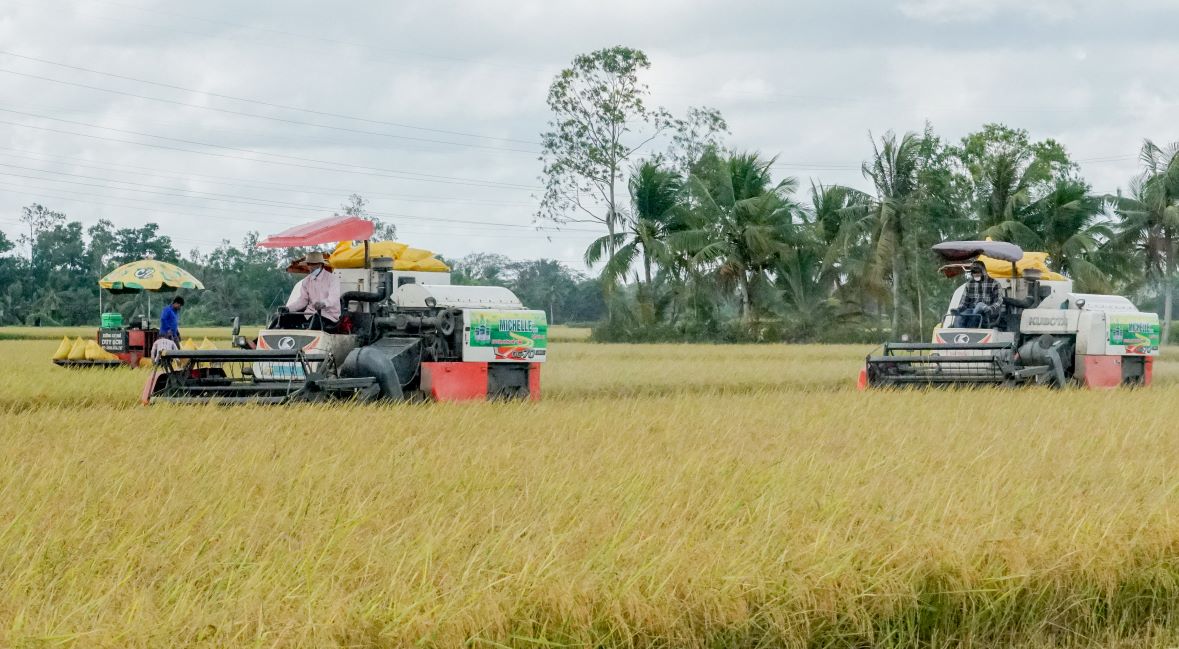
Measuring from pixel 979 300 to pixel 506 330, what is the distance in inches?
232

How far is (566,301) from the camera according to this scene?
2753 inches

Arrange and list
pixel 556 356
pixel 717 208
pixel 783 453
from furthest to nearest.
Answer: pixel 717 208 < pixel 556 356 < pixel 783 453

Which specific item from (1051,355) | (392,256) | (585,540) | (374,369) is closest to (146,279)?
(392,256)

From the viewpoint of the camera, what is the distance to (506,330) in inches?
448

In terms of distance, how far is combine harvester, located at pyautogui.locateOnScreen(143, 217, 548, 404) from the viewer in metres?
10.1

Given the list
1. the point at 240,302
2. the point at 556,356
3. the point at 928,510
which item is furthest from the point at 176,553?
the point at 240,302

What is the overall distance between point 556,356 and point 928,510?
1894 centimetres

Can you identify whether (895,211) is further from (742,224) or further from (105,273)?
(105,273)

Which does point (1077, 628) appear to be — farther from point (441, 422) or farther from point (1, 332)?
point (1, 332)

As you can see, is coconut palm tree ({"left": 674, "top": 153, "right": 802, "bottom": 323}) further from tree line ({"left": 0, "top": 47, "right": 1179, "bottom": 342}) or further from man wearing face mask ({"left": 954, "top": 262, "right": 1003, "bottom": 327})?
man wearing face mask ({"left": 954, "top": 262, "right": 1003, "bottom": 327})

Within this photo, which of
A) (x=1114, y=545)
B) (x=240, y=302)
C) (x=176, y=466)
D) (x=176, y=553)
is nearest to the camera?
Result: (x=176, y=553)

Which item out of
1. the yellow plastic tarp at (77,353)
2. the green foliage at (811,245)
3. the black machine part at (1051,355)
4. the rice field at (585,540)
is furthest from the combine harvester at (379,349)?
the green foliage at (811,245)

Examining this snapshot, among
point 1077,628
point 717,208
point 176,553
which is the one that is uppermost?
point 717,208

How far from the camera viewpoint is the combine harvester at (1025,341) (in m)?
13.3
